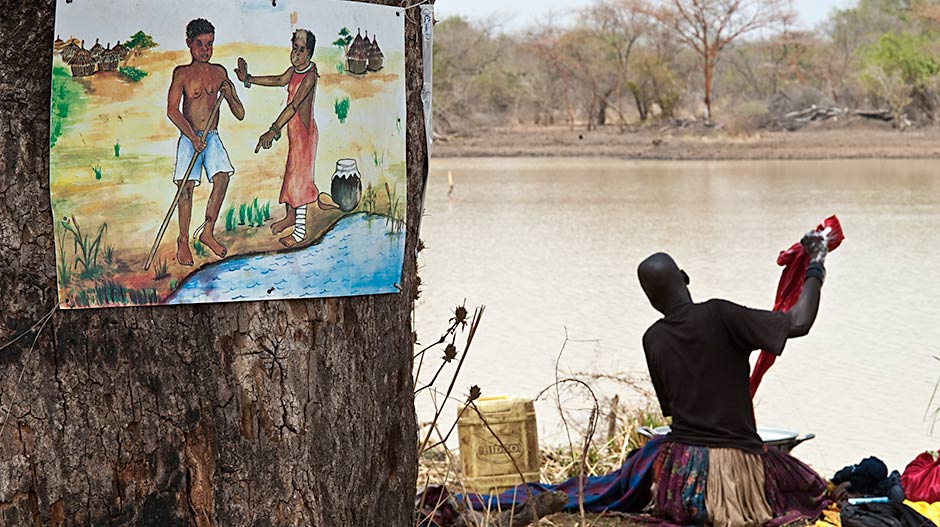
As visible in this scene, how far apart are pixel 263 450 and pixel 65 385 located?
0.94 ft

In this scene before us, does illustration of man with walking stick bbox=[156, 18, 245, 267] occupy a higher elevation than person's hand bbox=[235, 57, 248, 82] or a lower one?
lower

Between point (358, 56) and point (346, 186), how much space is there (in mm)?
194

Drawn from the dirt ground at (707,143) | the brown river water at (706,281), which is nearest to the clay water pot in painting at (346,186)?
the brown river water at (706,281)

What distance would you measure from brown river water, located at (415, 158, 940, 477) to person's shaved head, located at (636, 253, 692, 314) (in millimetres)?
1138

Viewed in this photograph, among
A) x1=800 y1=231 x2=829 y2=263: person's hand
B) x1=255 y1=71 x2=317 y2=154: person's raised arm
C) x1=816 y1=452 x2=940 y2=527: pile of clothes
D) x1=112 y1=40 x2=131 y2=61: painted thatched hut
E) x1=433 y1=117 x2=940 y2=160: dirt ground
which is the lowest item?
x1=816 y1=452 x2=940 y2=527: pile of clothes

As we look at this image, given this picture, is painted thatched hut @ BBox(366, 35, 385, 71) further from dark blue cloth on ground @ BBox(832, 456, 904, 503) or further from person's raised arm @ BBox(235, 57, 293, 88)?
dark blue cloth on ground @ BBox(832, 456, 904, 503)

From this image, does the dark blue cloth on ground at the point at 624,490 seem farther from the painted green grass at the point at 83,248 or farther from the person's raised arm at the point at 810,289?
the painted green grass at the point at 83,248

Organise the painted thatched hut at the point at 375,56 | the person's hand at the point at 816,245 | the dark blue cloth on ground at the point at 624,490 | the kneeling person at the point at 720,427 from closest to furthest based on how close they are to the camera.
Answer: the painted thatched hut at the point at 375,56
the kneeling person at the point at 720,427
the dark blue cloth on ground at the point at 624,490
the person's hand at the point at 816,245

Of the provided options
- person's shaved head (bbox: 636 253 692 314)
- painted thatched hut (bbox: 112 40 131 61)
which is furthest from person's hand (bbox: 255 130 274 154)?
person's shaved head (bbox: 636 253 692 314)

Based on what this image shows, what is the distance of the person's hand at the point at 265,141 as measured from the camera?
1.82 meters

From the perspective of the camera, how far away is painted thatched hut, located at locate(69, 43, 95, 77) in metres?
1.71

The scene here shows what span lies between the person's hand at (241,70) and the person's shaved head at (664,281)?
7.05 feet

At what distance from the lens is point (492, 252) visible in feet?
36.3

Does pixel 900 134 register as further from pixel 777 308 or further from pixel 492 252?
pixel 777 308
